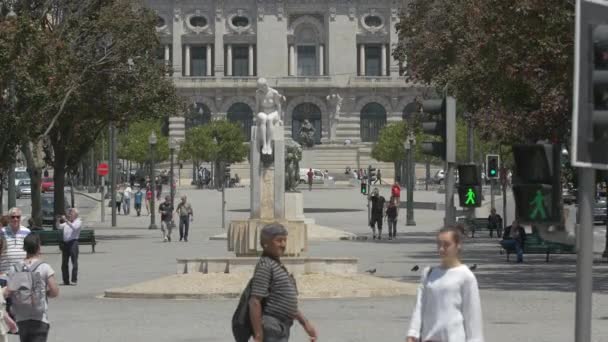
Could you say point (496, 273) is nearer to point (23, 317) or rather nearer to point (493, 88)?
point (493, 88)

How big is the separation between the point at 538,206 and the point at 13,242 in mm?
8741

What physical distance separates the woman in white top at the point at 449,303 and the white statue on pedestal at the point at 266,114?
61.3 feet

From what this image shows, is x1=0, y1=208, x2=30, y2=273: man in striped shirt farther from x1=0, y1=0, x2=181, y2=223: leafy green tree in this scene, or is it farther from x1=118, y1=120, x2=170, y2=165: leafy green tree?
x1=118, y1=120, x2=170, y2=165: leafy green tree

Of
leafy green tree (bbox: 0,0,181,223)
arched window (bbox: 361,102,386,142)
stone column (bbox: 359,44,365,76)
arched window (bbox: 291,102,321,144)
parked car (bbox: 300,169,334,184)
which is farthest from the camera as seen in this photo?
arched window (bbox: 291,102,321,144)

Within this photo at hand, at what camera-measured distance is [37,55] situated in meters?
41.8

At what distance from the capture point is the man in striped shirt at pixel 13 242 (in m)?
18.2

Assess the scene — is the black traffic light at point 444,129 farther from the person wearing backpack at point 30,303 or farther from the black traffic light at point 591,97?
the black traffic light at point 591,97

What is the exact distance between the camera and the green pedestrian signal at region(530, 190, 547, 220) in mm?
11172

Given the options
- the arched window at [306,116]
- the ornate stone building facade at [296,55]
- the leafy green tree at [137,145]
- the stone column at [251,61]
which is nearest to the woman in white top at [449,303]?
the leafy green tree at [137,145]

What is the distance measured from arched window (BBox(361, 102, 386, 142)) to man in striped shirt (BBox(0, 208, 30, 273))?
11844cm

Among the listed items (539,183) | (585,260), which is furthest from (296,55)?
(585,260)

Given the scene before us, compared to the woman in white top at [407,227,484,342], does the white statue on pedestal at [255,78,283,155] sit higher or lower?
higher

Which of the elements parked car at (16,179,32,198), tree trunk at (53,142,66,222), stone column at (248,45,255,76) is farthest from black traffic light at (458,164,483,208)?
stone column at (248,45,255,76)

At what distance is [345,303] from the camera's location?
24891 mm
